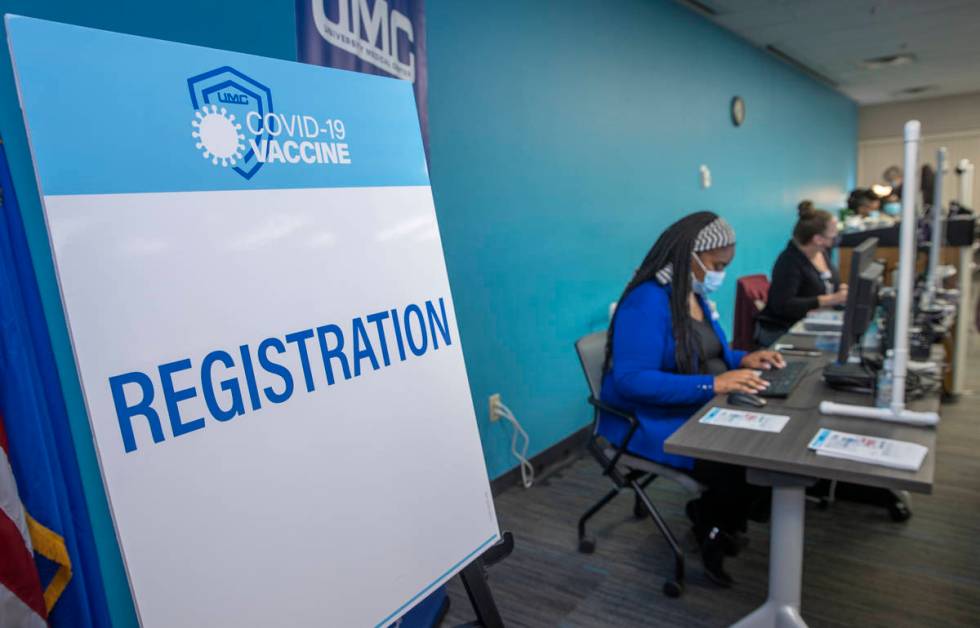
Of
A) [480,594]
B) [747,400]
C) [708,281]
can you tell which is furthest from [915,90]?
[480,594]

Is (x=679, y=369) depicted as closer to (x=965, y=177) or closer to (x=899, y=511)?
(x=899, y=511)

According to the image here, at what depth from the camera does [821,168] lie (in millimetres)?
8086

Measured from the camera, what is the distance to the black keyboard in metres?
1.95

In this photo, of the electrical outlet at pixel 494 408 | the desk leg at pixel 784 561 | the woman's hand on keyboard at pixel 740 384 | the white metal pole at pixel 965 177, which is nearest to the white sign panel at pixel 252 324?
the desk leg at pixel 784 561

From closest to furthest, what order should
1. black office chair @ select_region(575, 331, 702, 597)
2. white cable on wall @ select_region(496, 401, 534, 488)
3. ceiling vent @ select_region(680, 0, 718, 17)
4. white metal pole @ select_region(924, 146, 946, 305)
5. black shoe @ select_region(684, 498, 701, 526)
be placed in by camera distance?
1. black office chair @ select_region(575, 331, 702, 597)
2. black shoe @ select_region(684, 498, 701, 526)
3. white metal pole @ select_region(924, 146, 946, 305)
4. white cable on wall @ select_region(496, 401, 534, 488)
5. ceiling vent @ select_region(680, 0, 718, 17)

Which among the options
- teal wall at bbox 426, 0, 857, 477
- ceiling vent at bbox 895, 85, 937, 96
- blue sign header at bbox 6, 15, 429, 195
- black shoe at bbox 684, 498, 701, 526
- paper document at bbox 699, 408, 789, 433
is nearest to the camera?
blue sign header at bbox 6, 15, 429, 195

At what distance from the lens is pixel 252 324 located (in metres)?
0.99

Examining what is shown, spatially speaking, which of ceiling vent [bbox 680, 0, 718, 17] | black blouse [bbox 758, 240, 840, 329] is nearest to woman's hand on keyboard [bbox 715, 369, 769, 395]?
black blouse [bbox 758, 240, 840, 329]

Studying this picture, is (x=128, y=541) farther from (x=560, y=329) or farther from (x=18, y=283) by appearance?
(x=560, y=329)

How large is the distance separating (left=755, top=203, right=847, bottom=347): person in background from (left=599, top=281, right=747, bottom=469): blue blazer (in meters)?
1.67

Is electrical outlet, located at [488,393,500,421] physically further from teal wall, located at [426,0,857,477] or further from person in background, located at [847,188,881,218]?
person in background, located at [847,188,881,218]

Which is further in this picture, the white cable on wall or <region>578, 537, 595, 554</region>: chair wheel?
the white cable on wall

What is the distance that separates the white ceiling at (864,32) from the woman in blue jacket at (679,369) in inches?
119

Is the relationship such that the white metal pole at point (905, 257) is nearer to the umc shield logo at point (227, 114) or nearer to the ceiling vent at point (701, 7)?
the umc shield logo at point (227, 114)
